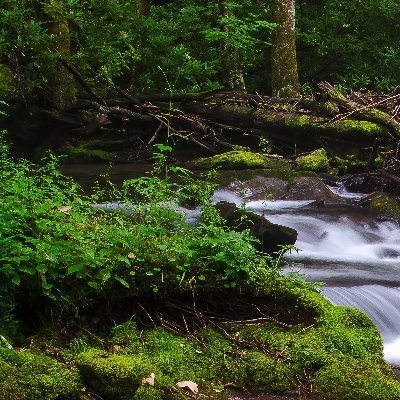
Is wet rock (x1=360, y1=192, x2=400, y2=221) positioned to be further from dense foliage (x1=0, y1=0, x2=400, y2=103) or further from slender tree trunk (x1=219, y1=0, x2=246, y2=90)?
slender tree trunk (x1=219, y1=0, x2=246, y2=90)

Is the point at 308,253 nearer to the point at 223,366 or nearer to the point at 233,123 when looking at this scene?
the point at 223,366

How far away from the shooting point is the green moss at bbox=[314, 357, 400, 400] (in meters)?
3.72

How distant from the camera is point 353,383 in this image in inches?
148

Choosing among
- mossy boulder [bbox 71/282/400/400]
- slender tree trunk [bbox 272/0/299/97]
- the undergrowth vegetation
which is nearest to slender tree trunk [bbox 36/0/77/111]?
slender tree trunk [bbox 272/0/299/97]

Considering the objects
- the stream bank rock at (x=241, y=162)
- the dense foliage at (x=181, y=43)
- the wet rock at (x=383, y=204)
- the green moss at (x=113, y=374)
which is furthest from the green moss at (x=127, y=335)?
the stream bank rock at (x=241, y=162)

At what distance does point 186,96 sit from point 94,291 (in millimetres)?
9029

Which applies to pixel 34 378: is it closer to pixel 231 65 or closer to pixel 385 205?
pixel 385 205

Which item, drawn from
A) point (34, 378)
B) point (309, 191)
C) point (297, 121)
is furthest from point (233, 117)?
point (34, 378)

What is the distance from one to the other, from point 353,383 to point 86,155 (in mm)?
9183

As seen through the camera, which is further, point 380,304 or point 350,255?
point 350,255

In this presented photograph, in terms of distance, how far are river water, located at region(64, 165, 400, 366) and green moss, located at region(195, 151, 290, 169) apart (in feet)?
3.51

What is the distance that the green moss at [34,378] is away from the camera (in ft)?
10.7

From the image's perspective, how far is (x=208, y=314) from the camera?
441 centimetres

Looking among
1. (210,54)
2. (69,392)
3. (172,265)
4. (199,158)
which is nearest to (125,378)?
(69,392)
